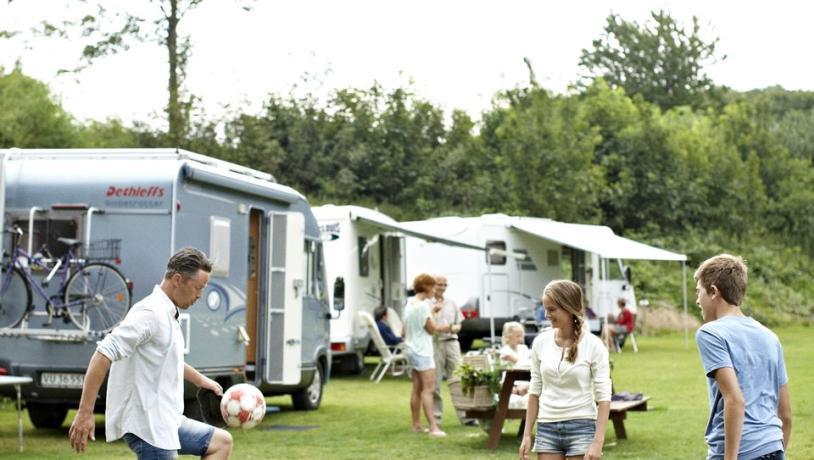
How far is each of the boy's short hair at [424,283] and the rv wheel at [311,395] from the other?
3.18 meters

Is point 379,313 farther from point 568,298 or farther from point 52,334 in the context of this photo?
point 568,298

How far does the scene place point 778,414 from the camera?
187 inches

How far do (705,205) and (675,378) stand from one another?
2435cm

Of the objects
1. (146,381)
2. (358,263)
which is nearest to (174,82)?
(358,263)

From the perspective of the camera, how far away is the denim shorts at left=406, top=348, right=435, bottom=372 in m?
12.3

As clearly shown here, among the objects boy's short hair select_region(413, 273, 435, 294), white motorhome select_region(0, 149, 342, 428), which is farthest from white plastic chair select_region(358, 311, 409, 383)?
boy's short hair select_region(413, 273, 435, 294)

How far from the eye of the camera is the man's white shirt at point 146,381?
17.7 ft

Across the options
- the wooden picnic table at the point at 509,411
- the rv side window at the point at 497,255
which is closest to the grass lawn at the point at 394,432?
the wooden picnic table at the point at 509,411

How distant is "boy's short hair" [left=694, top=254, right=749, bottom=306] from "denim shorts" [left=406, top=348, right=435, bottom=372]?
25.7ft

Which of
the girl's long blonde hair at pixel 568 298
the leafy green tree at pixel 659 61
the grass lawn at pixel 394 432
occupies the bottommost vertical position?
the grass lawn at pixel 394 432

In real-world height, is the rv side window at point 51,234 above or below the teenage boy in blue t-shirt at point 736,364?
above

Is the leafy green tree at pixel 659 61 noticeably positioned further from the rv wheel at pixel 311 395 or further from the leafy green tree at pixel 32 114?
the rv wheel at pixel 311 395

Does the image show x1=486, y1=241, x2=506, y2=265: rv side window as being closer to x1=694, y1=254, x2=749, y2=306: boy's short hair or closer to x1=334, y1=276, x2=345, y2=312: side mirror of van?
x1=334, y1=276, x2=345, y2=312: side mirror of van

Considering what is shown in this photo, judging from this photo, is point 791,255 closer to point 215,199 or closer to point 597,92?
point 597,92
